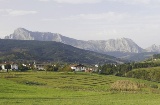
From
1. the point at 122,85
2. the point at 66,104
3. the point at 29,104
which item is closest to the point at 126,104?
the point at 66,104

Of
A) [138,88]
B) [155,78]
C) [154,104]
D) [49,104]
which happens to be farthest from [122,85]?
[155,78]

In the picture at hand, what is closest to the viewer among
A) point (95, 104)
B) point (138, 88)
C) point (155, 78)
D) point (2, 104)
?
point (2, 104)

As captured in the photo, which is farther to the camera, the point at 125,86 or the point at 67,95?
the point at 125,86

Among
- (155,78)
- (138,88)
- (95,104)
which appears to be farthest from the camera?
(155,78)

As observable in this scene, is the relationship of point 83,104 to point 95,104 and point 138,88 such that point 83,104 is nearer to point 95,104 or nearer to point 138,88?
point 95,104

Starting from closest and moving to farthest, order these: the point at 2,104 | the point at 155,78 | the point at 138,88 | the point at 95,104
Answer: the point at 2,104 < the point at 95,104 < the point at 138,88 < the point at 155,78

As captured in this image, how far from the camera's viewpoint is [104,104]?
4294 cm

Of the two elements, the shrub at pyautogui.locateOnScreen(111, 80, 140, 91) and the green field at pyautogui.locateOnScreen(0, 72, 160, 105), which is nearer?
the green field at pyautogui.locateOnScreen(0, 72, 160, 105)

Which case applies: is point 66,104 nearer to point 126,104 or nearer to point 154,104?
point 126,104

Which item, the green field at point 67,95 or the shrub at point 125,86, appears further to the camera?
the shrub at point 125,86

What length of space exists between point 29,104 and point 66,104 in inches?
193

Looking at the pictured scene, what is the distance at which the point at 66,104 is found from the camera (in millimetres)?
41375

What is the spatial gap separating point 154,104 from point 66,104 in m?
12.8

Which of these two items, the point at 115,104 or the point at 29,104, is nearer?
the point at 29,104
